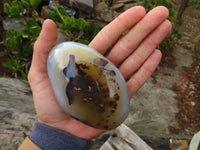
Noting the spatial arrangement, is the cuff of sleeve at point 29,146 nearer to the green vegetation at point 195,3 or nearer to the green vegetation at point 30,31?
the green vegetation at point 30,31

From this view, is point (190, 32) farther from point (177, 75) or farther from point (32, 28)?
point (32, 28)

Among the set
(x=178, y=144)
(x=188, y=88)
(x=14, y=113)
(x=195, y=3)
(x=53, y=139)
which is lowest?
(x=188, y=88)

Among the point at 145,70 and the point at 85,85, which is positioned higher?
the point at 85,85

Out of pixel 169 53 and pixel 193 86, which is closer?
pixel 193 86

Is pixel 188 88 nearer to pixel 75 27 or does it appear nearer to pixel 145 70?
pixel 145 70

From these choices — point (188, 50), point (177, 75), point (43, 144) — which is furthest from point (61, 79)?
point (188, 50)

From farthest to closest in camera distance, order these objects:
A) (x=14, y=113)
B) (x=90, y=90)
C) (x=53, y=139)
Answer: (x=14, y=113)
(x=53, y=139)
(x=90, y=90)

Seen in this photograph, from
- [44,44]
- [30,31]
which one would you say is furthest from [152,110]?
[44,44]
